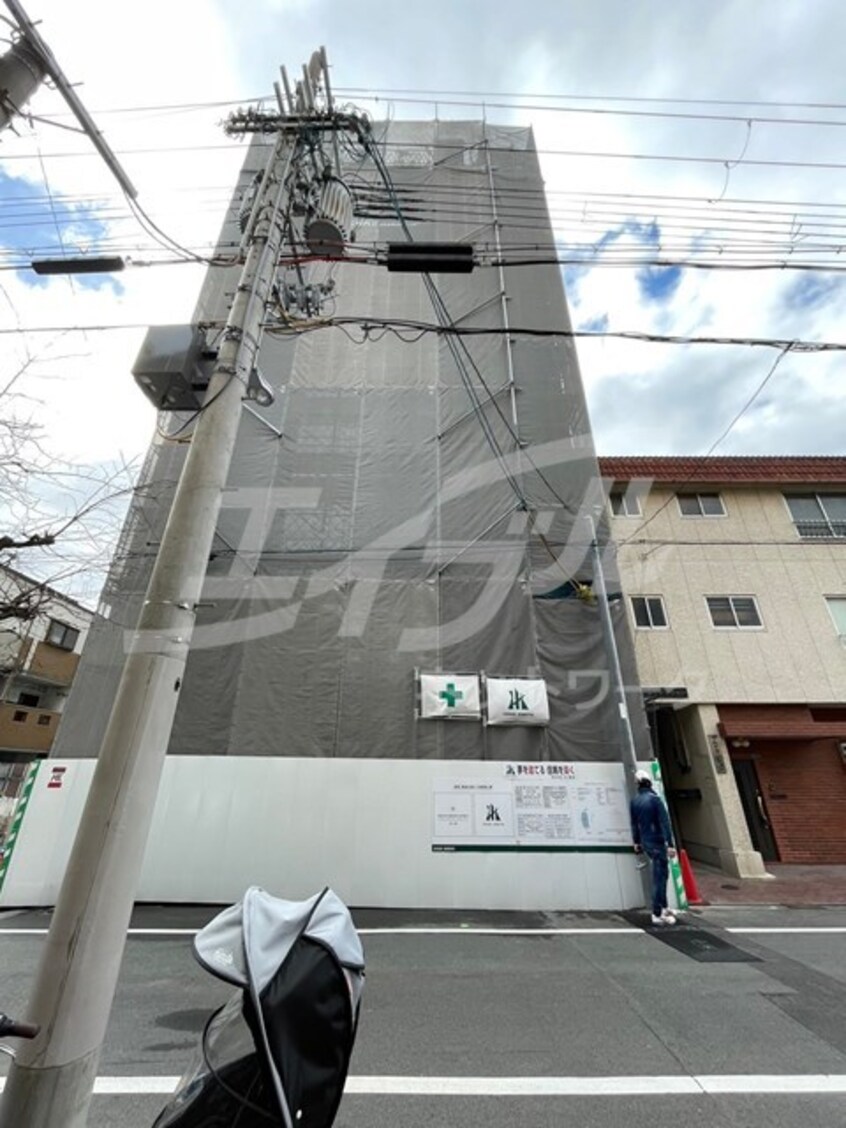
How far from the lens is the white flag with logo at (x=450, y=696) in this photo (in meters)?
6.81

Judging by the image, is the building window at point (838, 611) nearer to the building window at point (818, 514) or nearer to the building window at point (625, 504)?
the building window at point (818, 514)

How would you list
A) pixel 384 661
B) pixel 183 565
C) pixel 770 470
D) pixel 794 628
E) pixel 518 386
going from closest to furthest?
pixel 183 565, pixel 384 661, pixel 518 386, pixel 794 628, pixel 770 470

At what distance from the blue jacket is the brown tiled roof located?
8.02m

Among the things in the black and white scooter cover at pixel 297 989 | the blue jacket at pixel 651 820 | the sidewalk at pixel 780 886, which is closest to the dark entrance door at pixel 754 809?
the sidewalk at pixel 780 886

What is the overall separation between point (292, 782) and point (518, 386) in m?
7.75

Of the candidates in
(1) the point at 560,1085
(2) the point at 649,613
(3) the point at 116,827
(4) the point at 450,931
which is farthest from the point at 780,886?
(3) the point at 116,827

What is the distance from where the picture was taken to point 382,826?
6.21 meters

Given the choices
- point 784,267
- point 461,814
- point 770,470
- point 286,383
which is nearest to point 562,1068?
point 461,814

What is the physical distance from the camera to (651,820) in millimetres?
5668

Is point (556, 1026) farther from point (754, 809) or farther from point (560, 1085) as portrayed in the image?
point (754, 809)

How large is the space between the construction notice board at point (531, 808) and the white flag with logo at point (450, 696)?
0.75 meters

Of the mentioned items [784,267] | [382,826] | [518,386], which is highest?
[518,386]

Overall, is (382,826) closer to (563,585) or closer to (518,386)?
(563,585)

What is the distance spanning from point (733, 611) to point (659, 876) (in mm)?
6922
